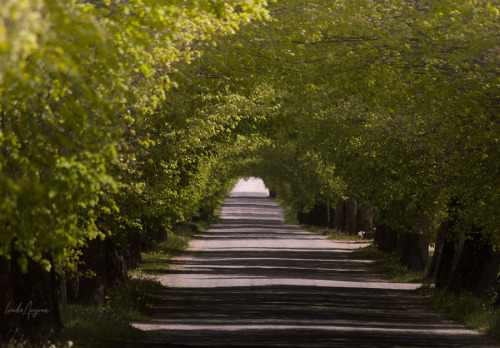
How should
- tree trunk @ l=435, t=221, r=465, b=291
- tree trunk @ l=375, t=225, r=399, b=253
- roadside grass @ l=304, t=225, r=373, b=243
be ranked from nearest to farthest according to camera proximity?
tree trunk @ l=435, t=221, r=465, b=291 → tree trunk @ l=375, t=225, r=399, b=253 → roadside grass @ l=304, t=225, r=373, b=243

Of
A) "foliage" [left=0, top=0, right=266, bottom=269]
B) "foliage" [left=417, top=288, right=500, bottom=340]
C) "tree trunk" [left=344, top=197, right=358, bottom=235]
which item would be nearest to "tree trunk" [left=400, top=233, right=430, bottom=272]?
"foliage" [left=417, top=288, right=500, bottom=340]

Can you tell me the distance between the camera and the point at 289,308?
2273 centimetres

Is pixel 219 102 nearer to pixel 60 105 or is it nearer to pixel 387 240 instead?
pixel 60 105

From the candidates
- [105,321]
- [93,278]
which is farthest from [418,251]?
[105,321]

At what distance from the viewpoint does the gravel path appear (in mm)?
17359

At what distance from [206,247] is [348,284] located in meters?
22.4

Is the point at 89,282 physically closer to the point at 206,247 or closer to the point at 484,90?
the point at 484,90

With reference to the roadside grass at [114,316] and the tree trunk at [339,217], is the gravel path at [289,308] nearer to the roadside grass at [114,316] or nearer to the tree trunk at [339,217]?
the roadside grass at [114,316]

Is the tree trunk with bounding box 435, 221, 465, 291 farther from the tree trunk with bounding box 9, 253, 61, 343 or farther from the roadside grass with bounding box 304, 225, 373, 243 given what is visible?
the roadside grass with bounding box 304, 225, 373, 243

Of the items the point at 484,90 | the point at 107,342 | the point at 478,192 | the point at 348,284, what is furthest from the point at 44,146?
the point at 348,284

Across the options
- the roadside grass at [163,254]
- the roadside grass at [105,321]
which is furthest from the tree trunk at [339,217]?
the roadside grass at [105,321]

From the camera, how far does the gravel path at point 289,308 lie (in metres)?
17.4

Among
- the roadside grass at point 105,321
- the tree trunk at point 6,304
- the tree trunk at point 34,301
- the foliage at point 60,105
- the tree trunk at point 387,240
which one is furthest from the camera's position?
the tree trunk at point 387,240

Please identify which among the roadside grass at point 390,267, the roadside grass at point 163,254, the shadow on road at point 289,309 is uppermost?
the roadside grass at point 390,267
